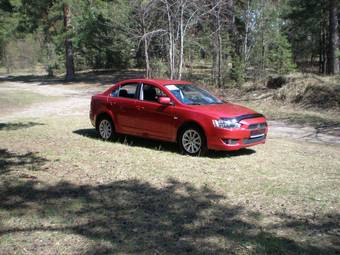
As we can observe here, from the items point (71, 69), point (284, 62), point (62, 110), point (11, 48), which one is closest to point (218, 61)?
point (284, 62)

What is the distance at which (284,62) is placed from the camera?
23172mm

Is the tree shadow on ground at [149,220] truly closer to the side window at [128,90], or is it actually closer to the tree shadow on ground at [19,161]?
the tree shadow on ground at [19,161]

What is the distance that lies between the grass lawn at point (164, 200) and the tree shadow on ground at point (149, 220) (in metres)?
0.01

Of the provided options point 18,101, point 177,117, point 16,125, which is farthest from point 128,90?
point 18,101

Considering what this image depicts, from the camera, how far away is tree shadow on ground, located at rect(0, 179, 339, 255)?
175 inches

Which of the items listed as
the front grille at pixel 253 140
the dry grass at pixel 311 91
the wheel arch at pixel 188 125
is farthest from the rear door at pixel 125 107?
the dry grass at pixel 311 91

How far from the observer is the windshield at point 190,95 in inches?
380

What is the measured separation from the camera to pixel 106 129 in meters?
10.9

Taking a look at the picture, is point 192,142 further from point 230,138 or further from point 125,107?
point 125,107

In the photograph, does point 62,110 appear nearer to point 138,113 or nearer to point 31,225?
point 138,113

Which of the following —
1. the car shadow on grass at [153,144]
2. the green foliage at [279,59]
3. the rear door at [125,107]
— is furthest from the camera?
the green foliage at [279,59]

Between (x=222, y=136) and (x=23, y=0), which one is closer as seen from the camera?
(x=222, y=136)

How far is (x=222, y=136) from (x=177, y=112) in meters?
1.16

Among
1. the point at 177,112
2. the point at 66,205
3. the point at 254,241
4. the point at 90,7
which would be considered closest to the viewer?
the point at 254,241
